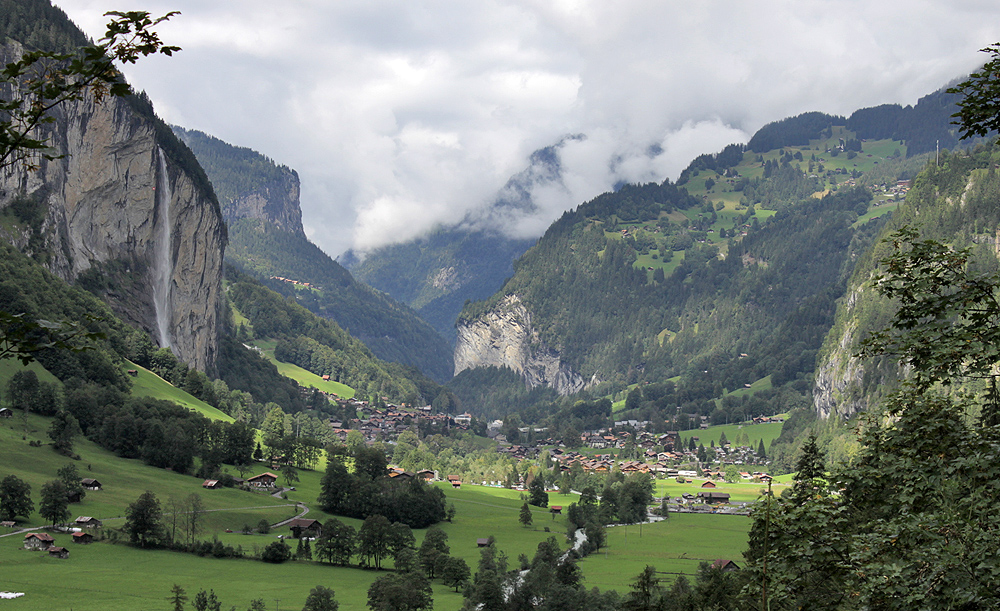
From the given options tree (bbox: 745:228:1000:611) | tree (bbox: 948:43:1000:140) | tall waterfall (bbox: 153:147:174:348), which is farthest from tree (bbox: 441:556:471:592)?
tall waterfall (bbox: 153:147:174:348)

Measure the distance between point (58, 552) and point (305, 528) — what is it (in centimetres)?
2680

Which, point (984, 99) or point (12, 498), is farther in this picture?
point (12, 498)

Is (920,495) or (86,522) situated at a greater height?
(920,495)

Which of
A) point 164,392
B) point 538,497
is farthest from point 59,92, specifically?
point 164,392

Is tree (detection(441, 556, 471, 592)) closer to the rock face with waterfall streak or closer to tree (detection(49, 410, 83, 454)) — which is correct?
tree (detection(49, 410, 83, 454))

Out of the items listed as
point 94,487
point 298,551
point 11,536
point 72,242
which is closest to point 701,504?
point 298,551

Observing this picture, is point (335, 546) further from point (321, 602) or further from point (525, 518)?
point (525, 518)

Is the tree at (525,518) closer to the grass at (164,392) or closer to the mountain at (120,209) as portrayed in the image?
the grass at (164,392)

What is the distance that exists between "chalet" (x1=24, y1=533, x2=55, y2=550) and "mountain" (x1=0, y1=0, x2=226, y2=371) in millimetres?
75447

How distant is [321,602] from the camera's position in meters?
60.4

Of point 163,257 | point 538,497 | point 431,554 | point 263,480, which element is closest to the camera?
point 431,554

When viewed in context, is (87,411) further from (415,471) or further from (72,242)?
(415,471)

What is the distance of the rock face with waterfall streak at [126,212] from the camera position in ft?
472

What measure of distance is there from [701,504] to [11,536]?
10497 cm
